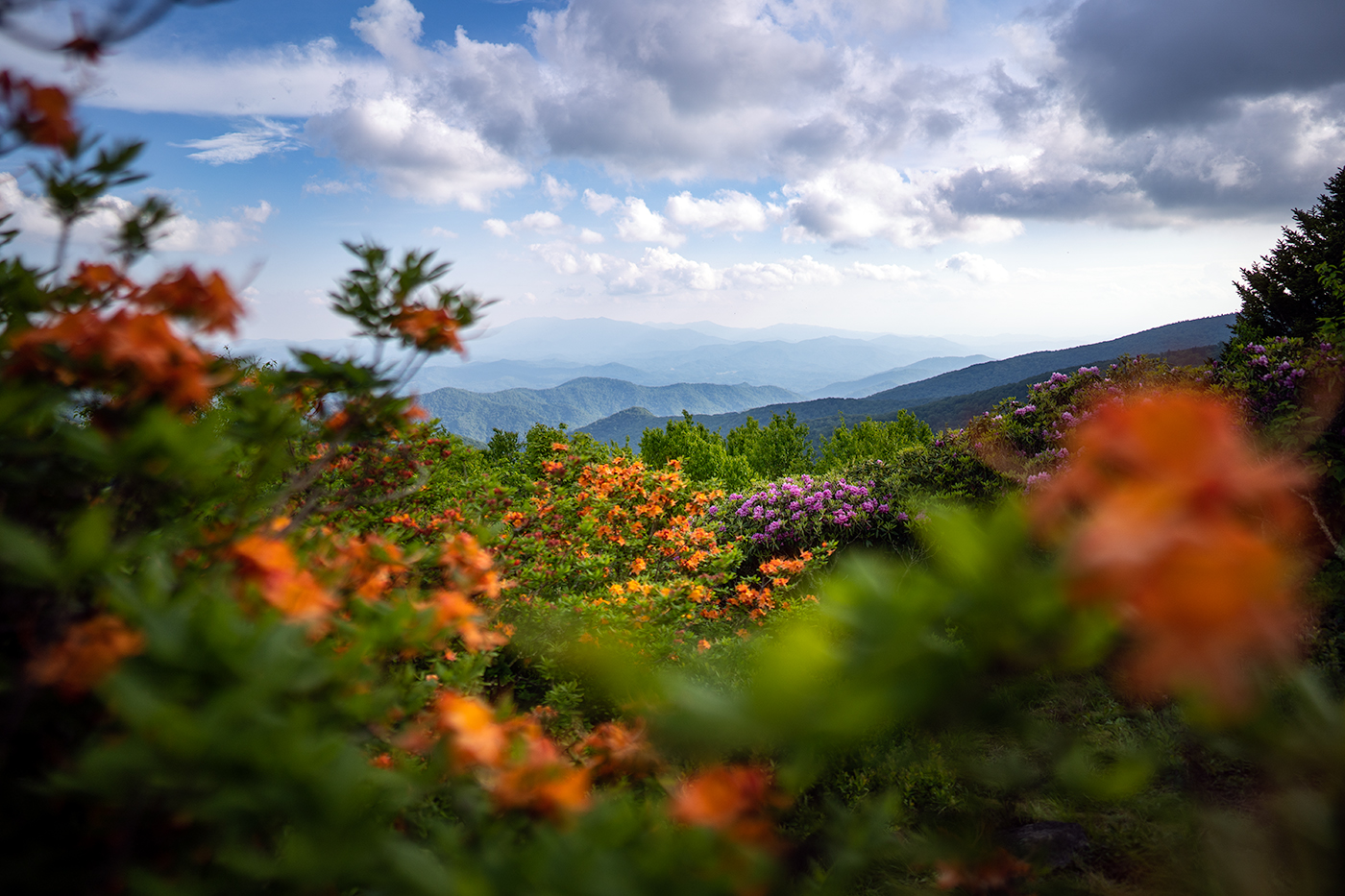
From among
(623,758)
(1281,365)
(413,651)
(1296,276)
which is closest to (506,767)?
(413,651)

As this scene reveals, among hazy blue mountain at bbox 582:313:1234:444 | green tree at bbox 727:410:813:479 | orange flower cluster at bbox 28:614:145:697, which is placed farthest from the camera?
hazy blue mountain at bbox 582:313:1234:444

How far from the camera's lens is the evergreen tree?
21.2m

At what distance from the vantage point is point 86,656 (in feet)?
2.69

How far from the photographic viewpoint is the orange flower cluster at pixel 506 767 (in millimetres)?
955

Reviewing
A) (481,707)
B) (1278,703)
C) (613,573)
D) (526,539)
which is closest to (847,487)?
(613,573)

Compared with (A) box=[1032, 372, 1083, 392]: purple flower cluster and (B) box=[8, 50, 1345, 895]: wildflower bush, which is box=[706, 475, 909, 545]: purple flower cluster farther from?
(B) box=[8, 50, 1345, 895]: wildflower bush

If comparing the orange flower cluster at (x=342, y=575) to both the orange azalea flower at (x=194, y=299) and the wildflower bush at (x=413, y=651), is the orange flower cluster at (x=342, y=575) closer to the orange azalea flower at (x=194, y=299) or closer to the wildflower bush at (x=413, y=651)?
the wildflower bush at (x=413, y=651)

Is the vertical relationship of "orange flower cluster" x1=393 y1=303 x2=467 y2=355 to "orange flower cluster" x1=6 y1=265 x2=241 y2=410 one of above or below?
above

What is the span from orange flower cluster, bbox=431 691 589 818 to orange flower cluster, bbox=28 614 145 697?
46cm

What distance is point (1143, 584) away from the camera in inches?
21.3

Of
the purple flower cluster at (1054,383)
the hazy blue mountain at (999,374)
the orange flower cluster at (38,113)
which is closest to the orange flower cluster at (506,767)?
the orange flower cluster at (38,113)

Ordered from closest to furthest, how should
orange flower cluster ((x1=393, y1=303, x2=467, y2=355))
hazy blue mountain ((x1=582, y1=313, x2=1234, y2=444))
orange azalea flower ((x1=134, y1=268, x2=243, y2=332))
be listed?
1. orange azalea flower ((x1=134, y1=268, x2=243, y2=332))
2. orange flower cluster ((x1=393, y1=303, x2=467, y2=355))
3. hazy blue mountain ((x1=582, y1=313, x2=1234, y2=444))

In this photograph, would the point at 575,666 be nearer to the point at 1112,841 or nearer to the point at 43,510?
the point at 1112,841

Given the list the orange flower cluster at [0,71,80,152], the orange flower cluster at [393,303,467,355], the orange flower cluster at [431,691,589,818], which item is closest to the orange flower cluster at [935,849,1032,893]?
the orange flower cluster at [431,691,589,818]
